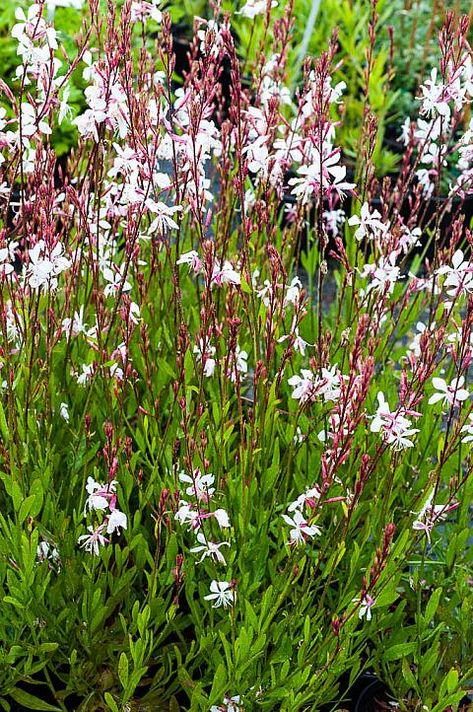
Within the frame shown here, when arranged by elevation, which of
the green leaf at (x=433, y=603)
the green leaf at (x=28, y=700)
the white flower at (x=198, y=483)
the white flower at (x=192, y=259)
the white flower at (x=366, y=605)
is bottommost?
the green leaf at (x=28, y=700)

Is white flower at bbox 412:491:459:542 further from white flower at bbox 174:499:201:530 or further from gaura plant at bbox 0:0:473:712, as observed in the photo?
white flower at bbox 174:499:201:530

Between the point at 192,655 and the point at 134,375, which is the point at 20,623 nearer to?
the point at 192,655

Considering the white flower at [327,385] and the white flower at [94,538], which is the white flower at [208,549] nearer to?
the white flower at [94,538]

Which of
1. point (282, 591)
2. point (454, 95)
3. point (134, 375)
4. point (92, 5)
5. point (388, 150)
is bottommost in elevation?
point (388, 150)

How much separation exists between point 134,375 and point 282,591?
24.8 inches

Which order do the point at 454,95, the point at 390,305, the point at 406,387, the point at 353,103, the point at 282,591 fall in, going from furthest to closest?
the point at 353,103 < the point at 390,305 < the point at 454,95 < the point at 282,591 < the point at 406,387

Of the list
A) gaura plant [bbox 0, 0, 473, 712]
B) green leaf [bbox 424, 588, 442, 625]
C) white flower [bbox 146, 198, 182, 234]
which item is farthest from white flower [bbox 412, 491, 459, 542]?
white flower [bbox 146, 198, 182, 234]

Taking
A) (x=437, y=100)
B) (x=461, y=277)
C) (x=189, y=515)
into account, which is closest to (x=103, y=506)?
(x=189, y=515)

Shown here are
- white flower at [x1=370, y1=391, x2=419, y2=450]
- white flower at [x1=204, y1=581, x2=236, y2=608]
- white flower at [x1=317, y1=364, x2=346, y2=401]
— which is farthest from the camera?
white flower at [x1=317, y1=364, x2=346, y2=401]

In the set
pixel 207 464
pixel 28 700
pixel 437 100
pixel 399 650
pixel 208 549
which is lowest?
pixel 28 700

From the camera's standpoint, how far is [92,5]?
75.3 inches

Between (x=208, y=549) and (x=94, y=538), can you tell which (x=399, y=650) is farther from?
(x=94, y=538)

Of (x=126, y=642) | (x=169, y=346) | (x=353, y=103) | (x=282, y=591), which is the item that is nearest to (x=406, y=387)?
(x=282, y=591)

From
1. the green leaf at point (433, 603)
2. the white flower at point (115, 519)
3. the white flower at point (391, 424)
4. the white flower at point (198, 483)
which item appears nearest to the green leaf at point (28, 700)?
the white flower at point (115, 519)
